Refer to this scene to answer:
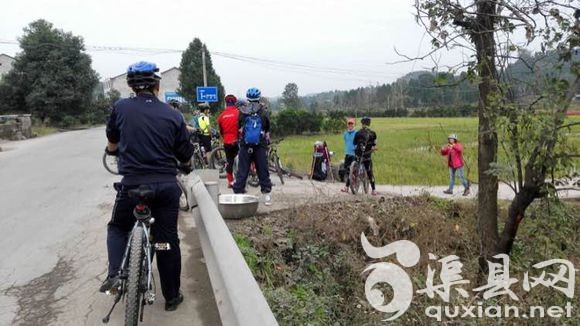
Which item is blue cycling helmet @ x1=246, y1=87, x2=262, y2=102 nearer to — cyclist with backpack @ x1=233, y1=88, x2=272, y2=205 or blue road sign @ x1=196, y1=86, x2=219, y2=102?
cyclist with backpack @ x1=233, y1=88, x2=272, y2=205

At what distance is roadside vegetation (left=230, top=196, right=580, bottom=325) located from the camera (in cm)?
508

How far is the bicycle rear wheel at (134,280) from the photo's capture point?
3260 mm

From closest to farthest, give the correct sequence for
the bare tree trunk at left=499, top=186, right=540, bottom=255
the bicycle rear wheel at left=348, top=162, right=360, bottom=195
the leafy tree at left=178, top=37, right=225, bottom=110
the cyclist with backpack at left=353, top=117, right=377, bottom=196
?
the bare tree trunk at left=499, top=186, right=540, bottom=255
the cyclist with backpack at left=353, top=117, right=377, bottom=196
the bicycle rear wheel at left=348, top=162, right=360, bottom=195
the leafy tree at left=178, top=37, right=225, bottom=110

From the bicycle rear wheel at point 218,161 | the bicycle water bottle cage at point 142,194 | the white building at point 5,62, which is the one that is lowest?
the bicycle rear wheel at point 218,161

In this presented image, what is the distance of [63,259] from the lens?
5.37 m

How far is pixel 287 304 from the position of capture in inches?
175

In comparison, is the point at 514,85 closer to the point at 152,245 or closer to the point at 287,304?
the point at 287,304

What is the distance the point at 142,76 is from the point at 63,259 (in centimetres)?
275

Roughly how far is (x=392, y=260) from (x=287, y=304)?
3002 mm

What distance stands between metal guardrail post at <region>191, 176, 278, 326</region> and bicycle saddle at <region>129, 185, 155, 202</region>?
22.5 inches

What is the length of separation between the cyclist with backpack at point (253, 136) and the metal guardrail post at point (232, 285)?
3303 millimetres

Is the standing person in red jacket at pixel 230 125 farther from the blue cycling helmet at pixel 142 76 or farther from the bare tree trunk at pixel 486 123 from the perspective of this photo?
the blue cycling helmet at pixel 142 76

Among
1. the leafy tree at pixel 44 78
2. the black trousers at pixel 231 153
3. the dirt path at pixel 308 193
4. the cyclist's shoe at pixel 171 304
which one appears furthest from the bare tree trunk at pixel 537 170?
the leafy tree at pixel 44 78

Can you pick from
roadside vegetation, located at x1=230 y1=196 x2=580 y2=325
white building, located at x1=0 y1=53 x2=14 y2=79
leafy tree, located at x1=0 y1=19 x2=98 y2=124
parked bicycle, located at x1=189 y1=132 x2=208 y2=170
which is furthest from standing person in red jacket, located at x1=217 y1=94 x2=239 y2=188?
white building, located at x1=0 y1=53 x2=14 y2=79
